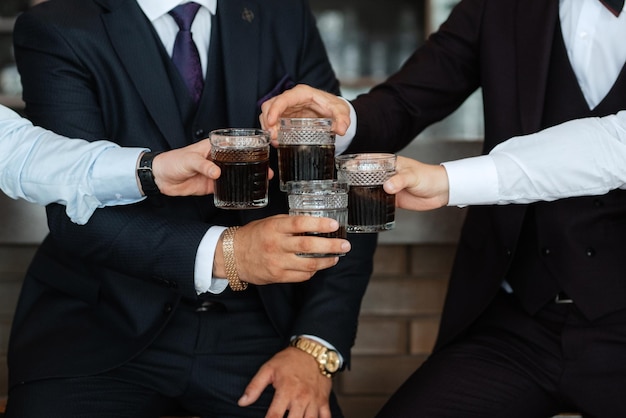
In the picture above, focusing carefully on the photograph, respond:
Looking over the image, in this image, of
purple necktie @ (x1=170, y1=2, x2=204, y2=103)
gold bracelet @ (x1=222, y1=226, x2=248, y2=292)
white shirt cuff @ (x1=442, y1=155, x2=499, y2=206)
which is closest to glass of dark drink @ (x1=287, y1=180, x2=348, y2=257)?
gold bracelet @ (x1=222, y1=226, x2=248, y2=292)

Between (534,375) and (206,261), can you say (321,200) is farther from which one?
(534,375)

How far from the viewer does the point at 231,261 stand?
1.78 m

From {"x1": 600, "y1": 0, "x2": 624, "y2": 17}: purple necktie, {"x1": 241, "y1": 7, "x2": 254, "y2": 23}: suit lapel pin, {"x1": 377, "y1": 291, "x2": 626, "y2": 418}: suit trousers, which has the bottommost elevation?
{"x1": 377, "y1": 291, "x2": 626, "y2": 418}: suit trousers

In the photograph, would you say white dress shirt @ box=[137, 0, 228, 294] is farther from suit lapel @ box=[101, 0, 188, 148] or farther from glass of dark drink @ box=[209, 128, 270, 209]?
glass of dark drink @ box=[209, 128, 270, 209]

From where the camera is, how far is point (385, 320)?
2.74 meters

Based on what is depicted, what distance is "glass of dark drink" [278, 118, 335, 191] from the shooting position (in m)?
1.71

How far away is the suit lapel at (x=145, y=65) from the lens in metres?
2.00

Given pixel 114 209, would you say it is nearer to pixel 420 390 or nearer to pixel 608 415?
pixel 420 390

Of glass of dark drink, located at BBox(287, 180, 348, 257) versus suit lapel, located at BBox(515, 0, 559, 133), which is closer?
glass of dark drink, located at BBox(287, 180, 348, 257)

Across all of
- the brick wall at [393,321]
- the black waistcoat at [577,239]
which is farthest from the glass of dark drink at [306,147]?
the brick wall at [393,321]

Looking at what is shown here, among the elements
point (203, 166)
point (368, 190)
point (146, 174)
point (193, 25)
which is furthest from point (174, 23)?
point (368, 190)

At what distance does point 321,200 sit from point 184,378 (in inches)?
24.5

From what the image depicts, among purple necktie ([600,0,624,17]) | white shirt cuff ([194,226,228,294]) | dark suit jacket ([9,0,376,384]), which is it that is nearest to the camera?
white shirt cuff ([194,226,228,294])

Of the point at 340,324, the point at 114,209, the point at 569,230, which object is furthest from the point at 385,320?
the point at 114,209
